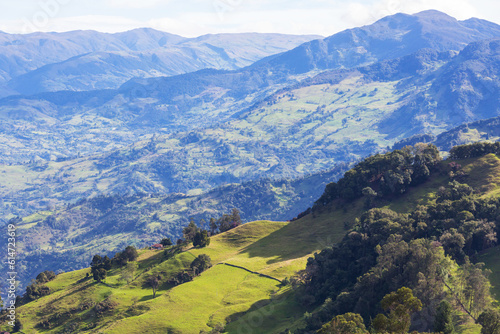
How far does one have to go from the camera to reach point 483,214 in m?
116

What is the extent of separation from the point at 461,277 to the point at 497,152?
90629 millimetres

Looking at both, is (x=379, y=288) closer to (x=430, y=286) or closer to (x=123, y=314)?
(x=430, y=286)

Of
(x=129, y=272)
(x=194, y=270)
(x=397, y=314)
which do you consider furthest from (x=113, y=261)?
(x=397, y=314)

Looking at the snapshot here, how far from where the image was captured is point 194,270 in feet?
430

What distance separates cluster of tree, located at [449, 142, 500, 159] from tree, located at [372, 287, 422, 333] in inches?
4349

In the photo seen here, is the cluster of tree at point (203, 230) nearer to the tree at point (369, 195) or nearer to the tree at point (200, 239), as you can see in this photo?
the tree at point (200, 239)

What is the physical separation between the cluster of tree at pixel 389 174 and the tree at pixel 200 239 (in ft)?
143

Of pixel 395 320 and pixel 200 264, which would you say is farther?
pixel 200 264

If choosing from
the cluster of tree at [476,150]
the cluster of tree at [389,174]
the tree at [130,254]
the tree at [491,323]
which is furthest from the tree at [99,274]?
the cluster of tree at [476,150]

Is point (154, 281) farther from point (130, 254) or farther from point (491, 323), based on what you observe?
point (491, 323)

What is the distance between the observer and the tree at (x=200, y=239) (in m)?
150

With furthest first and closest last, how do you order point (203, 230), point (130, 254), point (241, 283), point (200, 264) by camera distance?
point (203, 230), point (130, 254), point (200, 264), point (241, 283)

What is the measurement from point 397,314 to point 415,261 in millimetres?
26495

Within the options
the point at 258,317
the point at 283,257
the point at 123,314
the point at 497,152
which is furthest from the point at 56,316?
the point at 497,152
